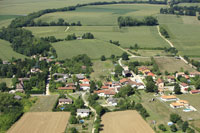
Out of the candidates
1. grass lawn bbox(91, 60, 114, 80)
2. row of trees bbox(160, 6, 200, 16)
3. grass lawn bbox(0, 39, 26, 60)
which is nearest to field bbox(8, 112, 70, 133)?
grass lawn bbox(91, 60, 114, 80)

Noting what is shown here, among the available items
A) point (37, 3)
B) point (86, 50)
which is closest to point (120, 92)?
point (86, 50)

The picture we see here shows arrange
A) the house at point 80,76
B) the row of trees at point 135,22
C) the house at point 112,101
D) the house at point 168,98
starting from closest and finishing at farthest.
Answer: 1. the house at point 112,101
2. the house at point 168,98
3. the house at point 80,76
4. the row of trees at point 135,22

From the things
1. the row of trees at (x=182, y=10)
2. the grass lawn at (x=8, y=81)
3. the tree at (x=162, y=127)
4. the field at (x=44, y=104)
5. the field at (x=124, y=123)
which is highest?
the row of trees at (x=182, y=10)

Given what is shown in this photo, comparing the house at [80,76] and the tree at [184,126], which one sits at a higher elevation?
the house at [80,76]

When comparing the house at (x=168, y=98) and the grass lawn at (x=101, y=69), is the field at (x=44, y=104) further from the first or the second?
the house at (x=168, y=98)

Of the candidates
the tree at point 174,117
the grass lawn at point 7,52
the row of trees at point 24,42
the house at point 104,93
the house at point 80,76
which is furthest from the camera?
the row of trees at point 24,42

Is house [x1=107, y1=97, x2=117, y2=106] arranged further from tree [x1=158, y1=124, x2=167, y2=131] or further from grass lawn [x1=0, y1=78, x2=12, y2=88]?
grass lawn [x1=0, y1=78, x2=12, y2=88]

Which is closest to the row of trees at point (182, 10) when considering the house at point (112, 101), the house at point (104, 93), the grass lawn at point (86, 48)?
the grass lawn at point (86, 48)
